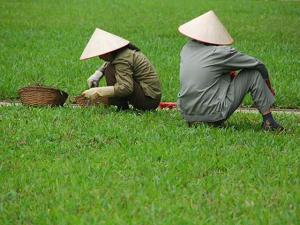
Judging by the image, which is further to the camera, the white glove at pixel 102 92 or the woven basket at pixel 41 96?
the woven basket at pixel 41 96

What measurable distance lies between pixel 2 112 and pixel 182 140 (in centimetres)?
247

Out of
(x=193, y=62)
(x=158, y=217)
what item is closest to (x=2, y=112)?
(x=193, y=62)

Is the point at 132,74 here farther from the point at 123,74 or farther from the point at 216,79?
the point at 216,79

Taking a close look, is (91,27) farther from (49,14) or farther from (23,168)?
(23,168)

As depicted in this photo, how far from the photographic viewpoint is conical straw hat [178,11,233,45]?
7234 millimetres

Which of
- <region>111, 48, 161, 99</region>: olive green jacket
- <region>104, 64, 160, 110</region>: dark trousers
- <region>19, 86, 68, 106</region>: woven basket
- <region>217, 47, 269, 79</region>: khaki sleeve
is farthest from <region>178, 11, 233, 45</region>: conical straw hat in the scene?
<region>19, 86, 68, 106</region>: woven basket

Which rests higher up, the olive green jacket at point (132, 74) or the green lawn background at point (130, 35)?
the olive green jacket at point (132, 74)

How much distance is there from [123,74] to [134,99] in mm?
414

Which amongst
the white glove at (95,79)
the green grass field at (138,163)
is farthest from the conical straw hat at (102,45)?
the green grass field at (138,163)

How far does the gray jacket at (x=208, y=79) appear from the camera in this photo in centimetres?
708

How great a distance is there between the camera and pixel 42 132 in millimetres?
6930

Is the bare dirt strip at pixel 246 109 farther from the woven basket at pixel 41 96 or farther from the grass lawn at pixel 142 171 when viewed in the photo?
the grass lawn at pixel 142 171

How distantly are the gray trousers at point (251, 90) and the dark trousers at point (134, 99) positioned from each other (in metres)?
1.31

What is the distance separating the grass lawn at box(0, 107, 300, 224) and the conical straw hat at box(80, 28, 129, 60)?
2.36 feet
